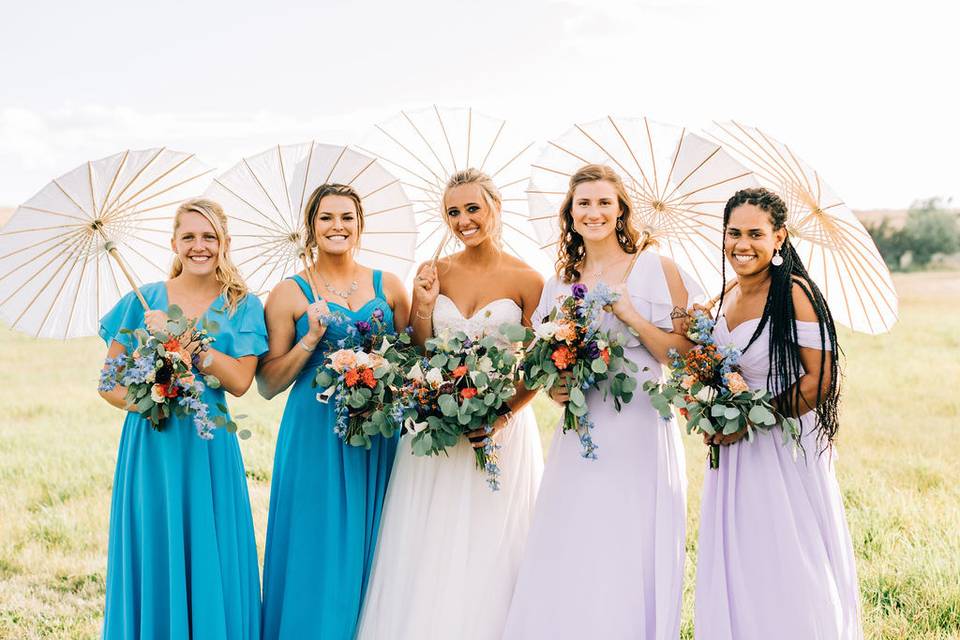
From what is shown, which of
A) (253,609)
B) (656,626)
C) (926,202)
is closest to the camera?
(656,626)

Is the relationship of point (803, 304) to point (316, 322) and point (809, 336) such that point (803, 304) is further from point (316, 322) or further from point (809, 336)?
point (316, 322)

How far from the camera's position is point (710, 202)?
518 cm

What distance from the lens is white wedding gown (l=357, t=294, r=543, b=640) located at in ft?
16.8

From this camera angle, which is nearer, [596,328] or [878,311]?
[596,328]

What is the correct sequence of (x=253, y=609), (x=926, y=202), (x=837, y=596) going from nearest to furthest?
(x=837, y=596) < (x=253, y=609) < (x=926, y=202)

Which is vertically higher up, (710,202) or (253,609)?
(710,202)

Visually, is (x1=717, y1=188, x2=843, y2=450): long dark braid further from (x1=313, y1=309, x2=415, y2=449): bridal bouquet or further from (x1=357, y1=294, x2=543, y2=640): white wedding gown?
(x1=313, y1=309, x2=415, y2=449): bridal bouquet

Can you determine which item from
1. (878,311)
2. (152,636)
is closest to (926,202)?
(878,311)

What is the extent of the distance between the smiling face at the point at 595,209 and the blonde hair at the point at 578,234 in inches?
1.7

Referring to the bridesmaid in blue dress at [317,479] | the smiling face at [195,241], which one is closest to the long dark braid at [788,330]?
the bridesmaid in blue dress at [317,479]

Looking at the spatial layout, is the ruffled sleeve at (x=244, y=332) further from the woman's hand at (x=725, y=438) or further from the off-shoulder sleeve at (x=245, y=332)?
the woman's hand at (x=725, y=438)

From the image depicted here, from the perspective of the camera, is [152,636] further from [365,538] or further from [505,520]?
[505,520]

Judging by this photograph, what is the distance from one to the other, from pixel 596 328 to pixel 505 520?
1.51m

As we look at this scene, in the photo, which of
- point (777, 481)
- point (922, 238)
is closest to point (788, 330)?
point (777, 481)
